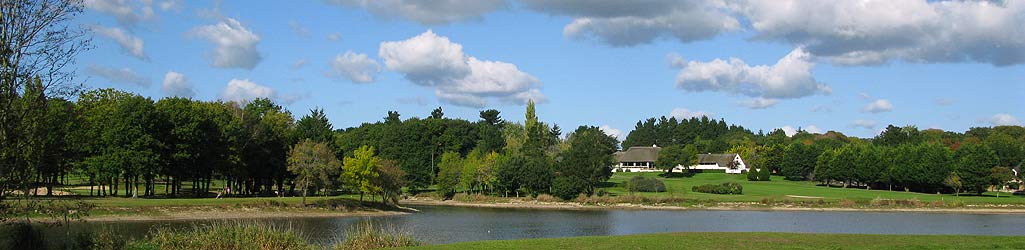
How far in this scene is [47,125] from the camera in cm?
1797

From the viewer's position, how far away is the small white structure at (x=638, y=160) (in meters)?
158

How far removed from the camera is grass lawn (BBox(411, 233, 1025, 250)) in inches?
914

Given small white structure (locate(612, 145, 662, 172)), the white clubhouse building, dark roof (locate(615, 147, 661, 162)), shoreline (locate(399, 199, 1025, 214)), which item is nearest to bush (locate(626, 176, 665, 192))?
shoreline (locate(399, 199, 1025, 214))

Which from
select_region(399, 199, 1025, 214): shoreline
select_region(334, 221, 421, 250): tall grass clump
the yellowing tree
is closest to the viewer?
select_region(334, 221, 421, 250): tall grass clump

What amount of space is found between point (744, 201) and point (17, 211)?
72.7 m

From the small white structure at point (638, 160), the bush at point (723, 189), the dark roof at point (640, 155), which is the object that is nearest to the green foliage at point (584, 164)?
the bush at point (723, 189)

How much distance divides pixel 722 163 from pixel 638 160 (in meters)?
17.0

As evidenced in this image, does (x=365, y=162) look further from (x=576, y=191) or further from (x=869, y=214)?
(x=869, y=214)

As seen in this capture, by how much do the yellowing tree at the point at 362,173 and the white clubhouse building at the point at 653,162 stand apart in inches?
2971

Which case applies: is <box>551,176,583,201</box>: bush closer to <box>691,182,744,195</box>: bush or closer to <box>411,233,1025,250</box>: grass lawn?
<box>691,182,744,195</box>: bush

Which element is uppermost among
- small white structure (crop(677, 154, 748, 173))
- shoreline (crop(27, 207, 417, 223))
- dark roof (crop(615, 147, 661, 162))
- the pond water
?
dark roof (crop(615, 147, 661, 162))

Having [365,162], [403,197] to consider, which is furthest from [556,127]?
[365,162]

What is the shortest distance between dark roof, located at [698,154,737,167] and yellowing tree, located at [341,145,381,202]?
89.7m

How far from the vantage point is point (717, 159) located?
152 metres
